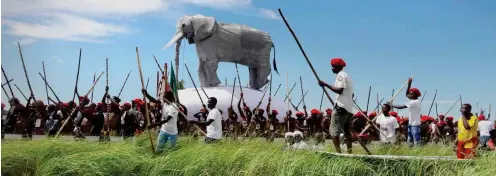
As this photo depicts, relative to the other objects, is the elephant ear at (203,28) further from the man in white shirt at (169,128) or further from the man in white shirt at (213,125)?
the man in white shirt at (169,128)

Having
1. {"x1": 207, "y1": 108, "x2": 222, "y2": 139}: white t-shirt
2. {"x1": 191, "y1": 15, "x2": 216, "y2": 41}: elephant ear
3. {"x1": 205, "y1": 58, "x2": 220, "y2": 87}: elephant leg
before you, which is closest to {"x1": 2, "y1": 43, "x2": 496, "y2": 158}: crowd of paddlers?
{"x1": 207, "y1": 108, "x2": 222, "y2": 139}: white t-shirt

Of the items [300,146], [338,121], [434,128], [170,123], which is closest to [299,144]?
[300,146]

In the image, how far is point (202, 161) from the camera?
7691mm

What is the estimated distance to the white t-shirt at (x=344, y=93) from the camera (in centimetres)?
766

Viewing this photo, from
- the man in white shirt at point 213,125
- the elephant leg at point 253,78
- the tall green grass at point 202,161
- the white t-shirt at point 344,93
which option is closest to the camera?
the tall green grass at point 202,161

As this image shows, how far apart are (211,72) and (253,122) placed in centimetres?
366

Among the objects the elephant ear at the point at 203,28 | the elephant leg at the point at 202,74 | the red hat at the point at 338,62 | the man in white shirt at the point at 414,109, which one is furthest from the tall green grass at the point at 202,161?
the elephant ear at the point at 203,28

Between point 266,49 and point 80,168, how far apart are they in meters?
14.3

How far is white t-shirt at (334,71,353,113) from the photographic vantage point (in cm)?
766

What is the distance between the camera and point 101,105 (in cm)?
1446

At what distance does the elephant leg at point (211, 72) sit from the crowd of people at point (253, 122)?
1.13m

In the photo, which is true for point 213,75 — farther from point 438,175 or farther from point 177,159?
Result: point 438,175

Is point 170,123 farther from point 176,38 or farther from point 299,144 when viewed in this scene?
point 176,38

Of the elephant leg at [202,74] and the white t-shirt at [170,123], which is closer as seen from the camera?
the white t-shirt at [170,123]
